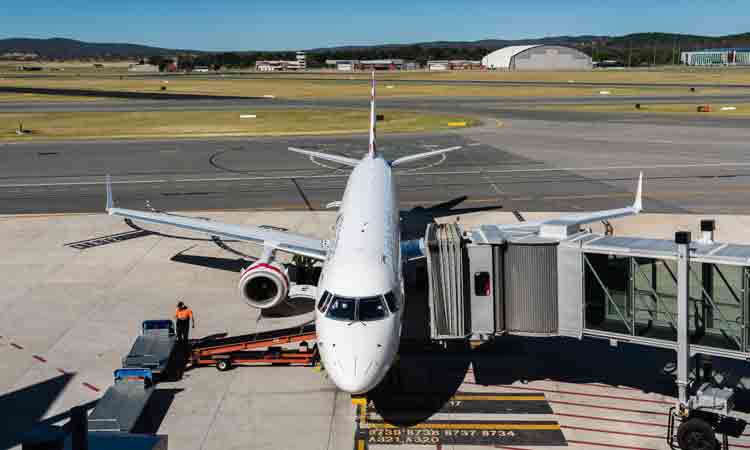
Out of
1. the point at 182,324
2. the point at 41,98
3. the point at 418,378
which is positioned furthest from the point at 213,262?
A: the point at 41,98

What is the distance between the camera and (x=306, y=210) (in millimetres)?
45594

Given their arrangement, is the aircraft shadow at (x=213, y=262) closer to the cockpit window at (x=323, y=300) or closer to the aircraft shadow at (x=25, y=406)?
the aircraft shadow at (x=25, y=406)

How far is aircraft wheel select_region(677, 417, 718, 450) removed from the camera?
701 inches

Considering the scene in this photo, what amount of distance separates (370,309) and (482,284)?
354 cm

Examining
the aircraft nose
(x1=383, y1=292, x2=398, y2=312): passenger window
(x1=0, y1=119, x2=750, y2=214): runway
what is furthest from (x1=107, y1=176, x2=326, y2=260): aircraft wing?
(x1=0, y1=119, x2=750, y2=214): runway

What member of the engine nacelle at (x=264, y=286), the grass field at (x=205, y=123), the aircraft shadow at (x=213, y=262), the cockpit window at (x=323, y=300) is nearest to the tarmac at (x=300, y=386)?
the engine nacelle at (x=264, y=286)

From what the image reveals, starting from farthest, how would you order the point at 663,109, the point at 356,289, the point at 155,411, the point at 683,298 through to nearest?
the point at 663,109 → the point at 155,411 → the point at 356,289 → the point at 683,298

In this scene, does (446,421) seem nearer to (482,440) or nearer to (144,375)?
(482,440)

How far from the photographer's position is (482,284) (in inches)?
803

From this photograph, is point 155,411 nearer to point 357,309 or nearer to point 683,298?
point 357,309

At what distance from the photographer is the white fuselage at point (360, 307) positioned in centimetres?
1753

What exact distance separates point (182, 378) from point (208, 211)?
23.9 meters

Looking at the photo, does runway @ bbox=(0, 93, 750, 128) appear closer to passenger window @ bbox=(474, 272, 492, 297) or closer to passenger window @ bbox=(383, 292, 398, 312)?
passenger window @ bbox=(474, 272, 492, 297)

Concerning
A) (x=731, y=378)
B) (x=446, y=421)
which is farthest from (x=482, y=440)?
(x=731, y=378)
